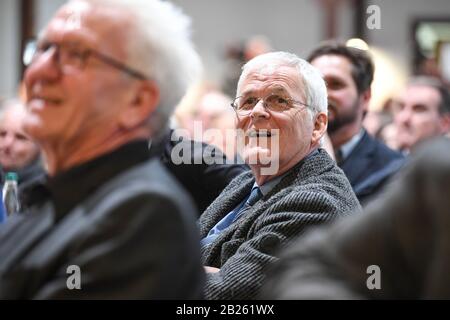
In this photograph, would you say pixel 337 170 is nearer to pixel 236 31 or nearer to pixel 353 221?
pixel 353 221

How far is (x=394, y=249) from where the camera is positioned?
47.0 inches

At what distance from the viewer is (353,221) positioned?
4.06ft

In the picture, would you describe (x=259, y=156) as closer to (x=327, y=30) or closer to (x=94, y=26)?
(x=94, y=26)

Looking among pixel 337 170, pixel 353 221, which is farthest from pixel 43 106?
pixel 337 170

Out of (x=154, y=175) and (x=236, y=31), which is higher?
(x=236, y=31)

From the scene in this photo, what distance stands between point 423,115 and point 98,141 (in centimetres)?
329

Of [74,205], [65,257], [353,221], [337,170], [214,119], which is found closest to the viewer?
[353,221]

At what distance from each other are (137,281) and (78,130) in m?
0.37

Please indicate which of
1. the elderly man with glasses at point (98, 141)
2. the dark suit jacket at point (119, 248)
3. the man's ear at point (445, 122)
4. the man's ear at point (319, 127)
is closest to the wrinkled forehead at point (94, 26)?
the elderly man with glasses at point (98, 141)

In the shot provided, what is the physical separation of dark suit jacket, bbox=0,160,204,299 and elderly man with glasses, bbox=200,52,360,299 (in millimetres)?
503

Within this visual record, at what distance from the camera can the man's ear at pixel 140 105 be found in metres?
1.62

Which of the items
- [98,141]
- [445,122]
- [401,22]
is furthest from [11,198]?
[401,22]

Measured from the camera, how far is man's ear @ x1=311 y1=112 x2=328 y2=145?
255cm

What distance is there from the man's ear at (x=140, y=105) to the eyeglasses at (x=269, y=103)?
911 millimetres
